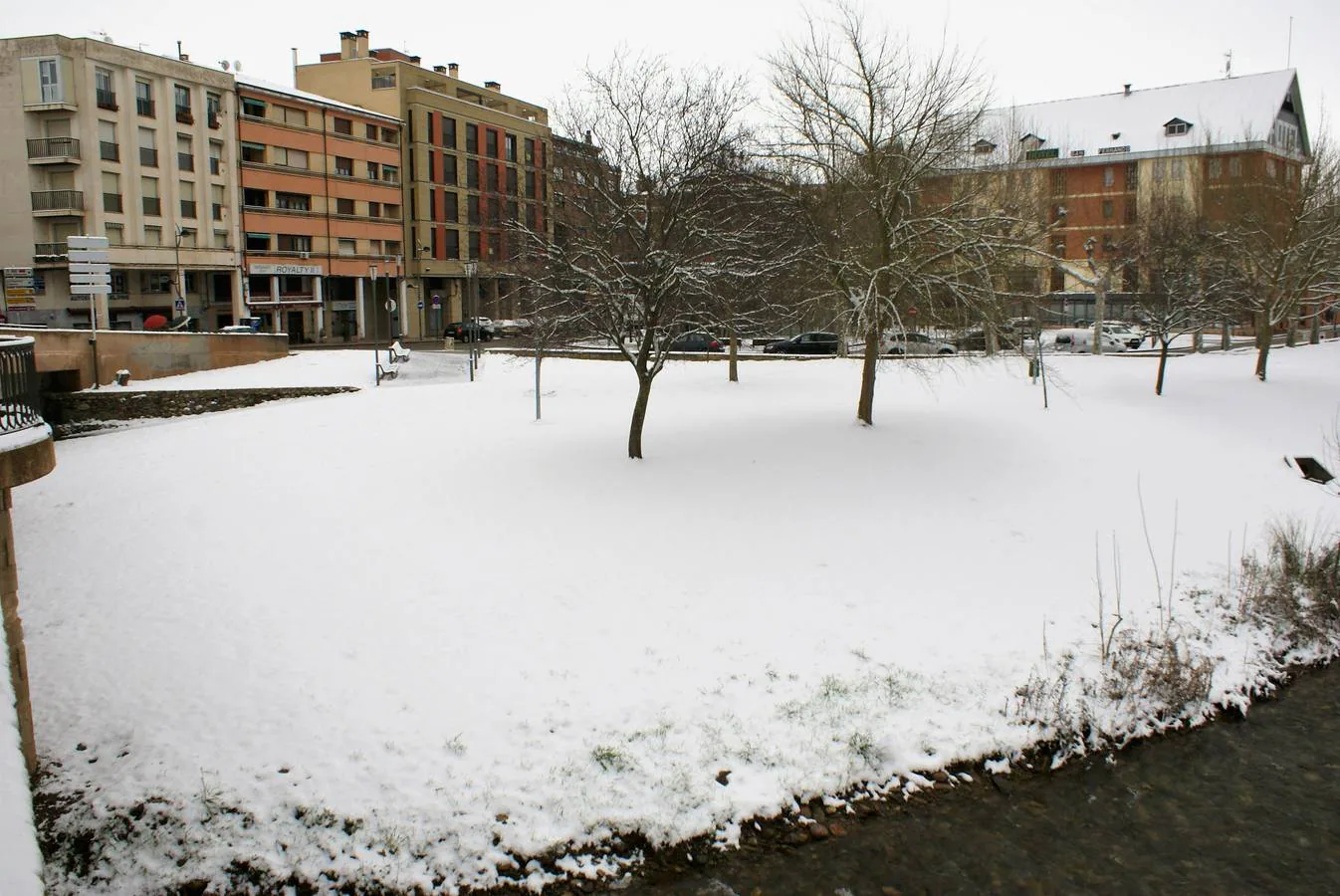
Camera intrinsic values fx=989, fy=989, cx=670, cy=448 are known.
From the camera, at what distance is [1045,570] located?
13852mm

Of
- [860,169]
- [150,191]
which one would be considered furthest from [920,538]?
[150,191]

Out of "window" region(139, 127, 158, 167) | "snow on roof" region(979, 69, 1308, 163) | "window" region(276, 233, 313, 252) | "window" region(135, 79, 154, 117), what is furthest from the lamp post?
"snow on roof" region(979, 69, 1308, 163)

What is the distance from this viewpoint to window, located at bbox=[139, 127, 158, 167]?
46000 millimetres

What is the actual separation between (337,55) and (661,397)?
1982 inches

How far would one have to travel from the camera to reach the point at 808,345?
4022 cm

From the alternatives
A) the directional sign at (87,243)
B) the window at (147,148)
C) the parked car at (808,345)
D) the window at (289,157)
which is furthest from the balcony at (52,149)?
the parked car at (808,345)

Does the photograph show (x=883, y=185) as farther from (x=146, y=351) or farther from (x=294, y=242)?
(x=294, y=242)

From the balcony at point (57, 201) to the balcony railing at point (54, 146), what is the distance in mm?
1577

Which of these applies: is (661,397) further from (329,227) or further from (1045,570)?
(329,227)

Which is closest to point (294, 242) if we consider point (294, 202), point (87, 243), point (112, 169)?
point (294, 202)

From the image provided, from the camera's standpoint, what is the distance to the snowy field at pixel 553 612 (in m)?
8.30

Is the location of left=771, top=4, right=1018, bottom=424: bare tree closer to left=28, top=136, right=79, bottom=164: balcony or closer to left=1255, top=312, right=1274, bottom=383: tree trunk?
left=1255, top=312, right=1274, bottom=383: tree trunk

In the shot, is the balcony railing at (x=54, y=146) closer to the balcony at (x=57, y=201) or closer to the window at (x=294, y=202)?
the balcony at (x=57, y=201)

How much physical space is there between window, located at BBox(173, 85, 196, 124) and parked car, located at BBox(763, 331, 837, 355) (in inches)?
1201
